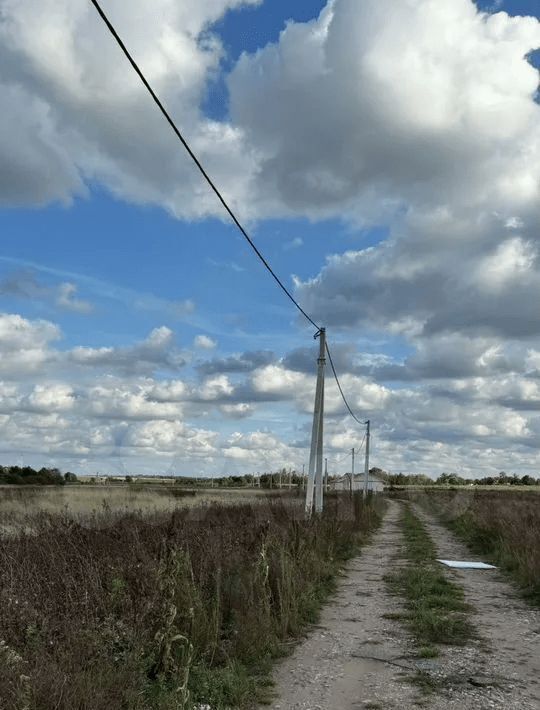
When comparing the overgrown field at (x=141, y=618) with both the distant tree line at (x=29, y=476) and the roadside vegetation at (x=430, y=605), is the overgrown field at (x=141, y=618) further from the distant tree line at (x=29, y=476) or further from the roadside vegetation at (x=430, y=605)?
the distant tree line at (x=29, y=476)

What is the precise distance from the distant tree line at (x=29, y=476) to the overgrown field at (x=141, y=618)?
5887 centimetres

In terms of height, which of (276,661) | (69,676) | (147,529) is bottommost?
(276,661)

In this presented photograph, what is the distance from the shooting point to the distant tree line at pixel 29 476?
65.0 meters

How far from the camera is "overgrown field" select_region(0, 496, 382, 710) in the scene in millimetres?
4609

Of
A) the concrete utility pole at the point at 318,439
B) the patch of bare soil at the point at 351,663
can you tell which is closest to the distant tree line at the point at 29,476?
the concrete utility pole at the point at 318,439

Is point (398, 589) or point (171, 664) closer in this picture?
point (171, 664)

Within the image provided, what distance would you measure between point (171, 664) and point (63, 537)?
3.91m

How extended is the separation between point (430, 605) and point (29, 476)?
65.3m

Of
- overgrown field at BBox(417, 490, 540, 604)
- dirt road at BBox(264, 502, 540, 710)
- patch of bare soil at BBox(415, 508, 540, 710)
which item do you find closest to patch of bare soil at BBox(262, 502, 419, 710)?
dirt road at BBox(264, 502, 540, 710)

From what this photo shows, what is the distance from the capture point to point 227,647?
22.2ft

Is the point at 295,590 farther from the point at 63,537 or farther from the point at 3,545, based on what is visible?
the point at 3,545

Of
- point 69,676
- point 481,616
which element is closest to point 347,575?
point 481,616

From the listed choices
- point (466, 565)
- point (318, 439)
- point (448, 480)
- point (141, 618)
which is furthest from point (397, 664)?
point (448, 480)

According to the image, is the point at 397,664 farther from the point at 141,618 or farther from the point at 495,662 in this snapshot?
the point at 141,618
